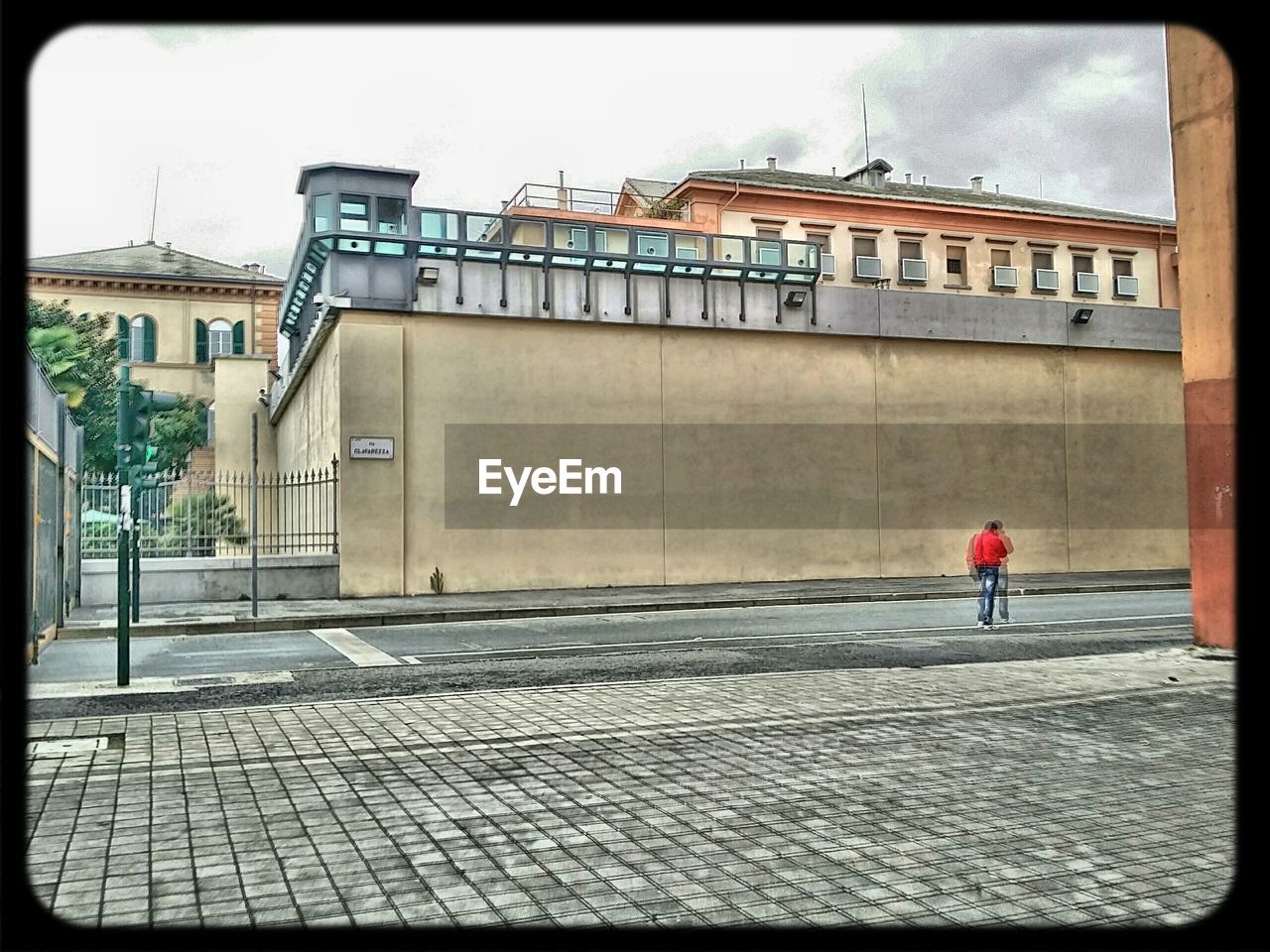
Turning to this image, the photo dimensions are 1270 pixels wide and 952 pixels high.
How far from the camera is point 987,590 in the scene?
16.5 m

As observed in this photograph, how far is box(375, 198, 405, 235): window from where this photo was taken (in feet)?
75.0

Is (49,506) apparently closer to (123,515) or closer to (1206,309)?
(123,515)

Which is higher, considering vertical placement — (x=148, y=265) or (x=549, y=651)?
(x=148, y=265)

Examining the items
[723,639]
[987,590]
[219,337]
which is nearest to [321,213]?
[723,639]

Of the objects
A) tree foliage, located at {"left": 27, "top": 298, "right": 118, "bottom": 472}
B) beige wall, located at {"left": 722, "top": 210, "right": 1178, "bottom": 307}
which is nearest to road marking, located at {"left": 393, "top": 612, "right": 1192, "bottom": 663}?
beige wall, located at {"left": 722, "top": 210, "right": 1178, "bottom": 307}

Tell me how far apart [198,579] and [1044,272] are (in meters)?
33.5

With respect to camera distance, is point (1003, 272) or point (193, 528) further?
point (1003, 272)

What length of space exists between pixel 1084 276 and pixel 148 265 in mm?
50232

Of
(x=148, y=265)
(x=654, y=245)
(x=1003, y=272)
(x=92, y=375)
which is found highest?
(x=148, y=265)

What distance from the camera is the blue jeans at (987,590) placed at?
649 inches

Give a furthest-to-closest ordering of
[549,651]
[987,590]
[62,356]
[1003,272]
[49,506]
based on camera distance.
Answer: [62,356] → [1003,272] → [987,590] → [49,506] → [549,651]

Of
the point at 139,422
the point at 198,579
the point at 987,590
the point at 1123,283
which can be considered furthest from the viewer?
the point at 1123,283

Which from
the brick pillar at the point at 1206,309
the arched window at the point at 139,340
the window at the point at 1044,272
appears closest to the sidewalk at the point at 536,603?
the brick pillar at the point at 1206,309

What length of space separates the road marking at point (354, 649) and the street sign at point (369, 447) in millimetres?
5828
